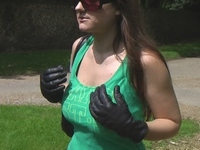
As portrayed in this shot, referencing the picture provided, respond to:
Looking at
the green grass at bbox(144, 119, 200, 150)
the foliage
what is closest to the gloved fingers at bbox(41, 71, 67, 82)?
the green grass at bbox(144, 119, 200, 150)

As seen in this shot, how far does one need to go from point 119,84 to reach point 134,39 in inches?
7.8

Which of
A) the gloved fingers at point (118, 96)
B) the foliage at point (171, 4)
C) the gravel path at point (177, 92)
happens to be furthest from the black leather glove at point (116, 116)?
the foliage at point (171, 4)

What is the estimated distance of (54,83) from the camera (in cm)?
246

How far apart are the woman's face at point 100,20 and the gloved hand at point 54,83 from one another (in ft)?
0.94

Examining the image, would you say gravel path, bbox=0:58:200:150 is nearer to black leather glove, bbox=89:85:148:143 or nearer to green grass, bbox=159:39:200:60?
green grass, bbox=159:39:200:60

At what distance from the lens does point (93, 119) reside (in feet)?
7.21

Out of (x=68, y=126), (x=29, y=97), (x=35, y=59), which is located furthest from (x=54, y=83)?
(x=35, y=59)

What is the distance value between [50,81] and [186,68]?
13.1 metres

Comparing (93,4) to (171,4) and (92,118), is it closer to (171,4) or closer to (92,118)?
(92,118)

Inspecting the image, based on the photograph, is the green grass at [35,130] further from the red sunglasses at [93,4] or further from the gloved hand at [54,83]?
the red sunglasses at [93,4]

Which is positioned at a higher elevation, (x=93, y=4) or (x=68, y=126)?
(x=93, y=4)

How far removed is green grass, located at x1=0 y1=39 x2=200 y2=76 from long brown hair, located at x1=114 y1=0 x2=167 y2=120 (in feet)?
36.6

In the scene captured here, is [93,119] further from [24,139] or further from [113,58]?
[24,139]

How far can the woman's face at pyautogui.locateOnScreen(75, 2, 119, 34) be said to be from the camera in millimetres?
2275
